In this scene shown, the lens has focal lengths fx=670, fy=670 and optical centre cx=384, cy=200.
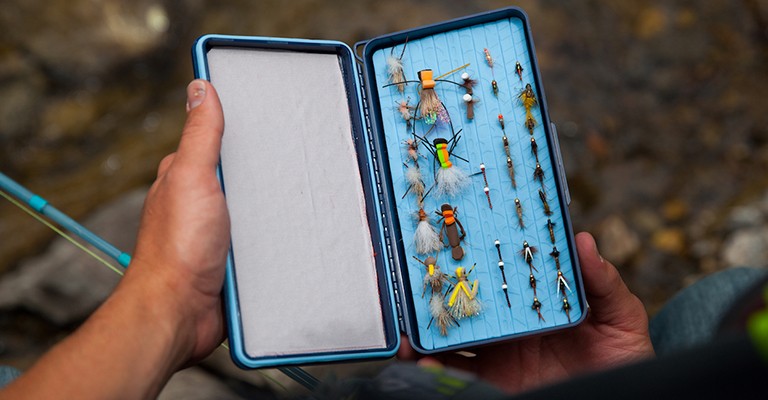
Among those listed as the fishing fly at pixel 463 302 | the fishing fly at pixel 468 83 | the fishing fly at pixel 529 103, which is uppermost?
the fishing fly at pixel 468 83

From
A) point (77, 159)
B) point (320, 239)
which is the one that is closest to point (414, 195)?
point (320, 239)

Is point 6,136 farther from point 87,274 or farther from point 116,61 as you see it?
point 87,274

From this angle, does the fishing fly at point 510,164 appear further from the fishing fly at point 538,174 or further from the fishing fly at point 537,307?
the fishing fly at point 537,307

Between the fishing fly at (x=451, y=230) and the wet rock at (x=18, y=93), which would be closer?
the fishing fly at (x=451, y=230)

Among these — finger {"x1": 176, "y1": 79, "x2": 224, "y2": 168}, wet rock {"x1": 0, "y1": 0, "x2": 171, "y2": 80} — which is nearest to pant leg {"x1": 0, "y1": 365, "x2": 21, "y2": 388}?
finger {"x1": 176, "y1": 79, "x2": 224, "y2": 168}

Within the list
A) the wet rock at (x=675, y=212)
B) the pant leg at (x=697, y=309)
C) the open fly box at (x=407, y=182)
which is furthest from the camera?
the wet rock at (x=675, y=212)

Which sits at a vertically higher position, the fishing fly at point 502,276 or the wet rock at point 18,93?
the wet rock at point 18,93

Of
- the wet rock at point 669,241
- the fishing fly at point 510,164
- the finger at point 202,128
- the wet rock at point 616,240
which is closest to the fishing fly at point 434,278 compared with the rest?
the fishing fly at point 510,164
